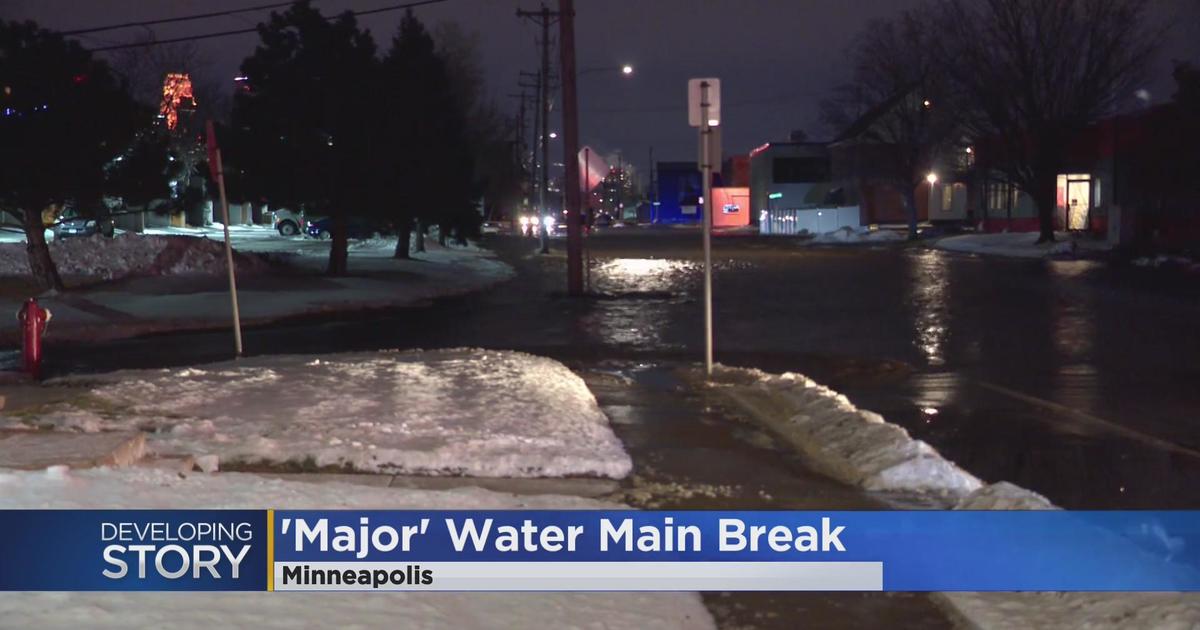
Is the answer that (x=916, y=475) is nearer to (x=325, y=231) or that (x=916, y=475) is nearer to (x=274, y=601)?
(x=274, y=601)

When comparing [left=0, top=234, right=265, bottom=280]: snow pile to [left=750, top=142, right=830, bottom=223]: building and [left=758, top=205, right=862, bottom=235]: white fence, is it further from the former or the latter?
[left=750, top=142, right=830, bottom=223]: building

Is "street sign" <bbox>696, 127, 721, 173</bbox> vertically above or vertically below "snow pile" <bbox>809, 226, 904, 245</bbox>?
above

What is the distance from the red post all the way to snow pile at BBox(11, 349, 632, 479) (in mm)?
13556

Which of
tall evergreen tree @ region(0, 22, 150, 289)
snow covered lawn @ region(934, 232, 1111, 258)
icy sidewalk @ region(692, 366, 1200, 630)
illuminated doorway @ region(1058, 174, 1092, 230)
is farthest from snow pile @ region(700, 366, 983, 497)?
illuminated doorway @ region(1058, 174, 1092, 230)

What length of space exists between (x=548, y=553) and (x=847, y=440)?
449 cm

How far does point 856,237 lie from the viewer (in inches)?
2660

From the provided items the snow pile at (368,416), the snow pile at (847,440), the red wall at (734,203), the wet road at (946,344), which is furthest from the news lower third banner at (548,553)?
the red wall at (734,203)

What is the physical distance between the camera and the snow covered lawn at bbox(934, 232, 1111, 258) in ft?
157

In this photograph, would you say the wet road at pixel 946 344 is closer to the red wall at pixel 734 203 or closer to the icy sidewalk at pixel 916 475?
the icy sidewalk at pixel 916 475

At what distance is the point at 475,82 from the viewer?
5575 centimetres

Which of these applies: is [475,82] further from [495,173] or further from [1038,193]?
[1038,193]

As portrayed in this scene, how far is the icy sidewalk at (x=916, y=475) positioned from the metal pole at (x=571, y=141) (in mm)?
12549

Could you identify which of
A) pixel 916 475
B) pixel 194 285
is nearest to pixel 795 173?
pixel 194 285

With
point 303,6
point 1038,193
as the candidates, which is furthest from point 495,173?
point 303,6
